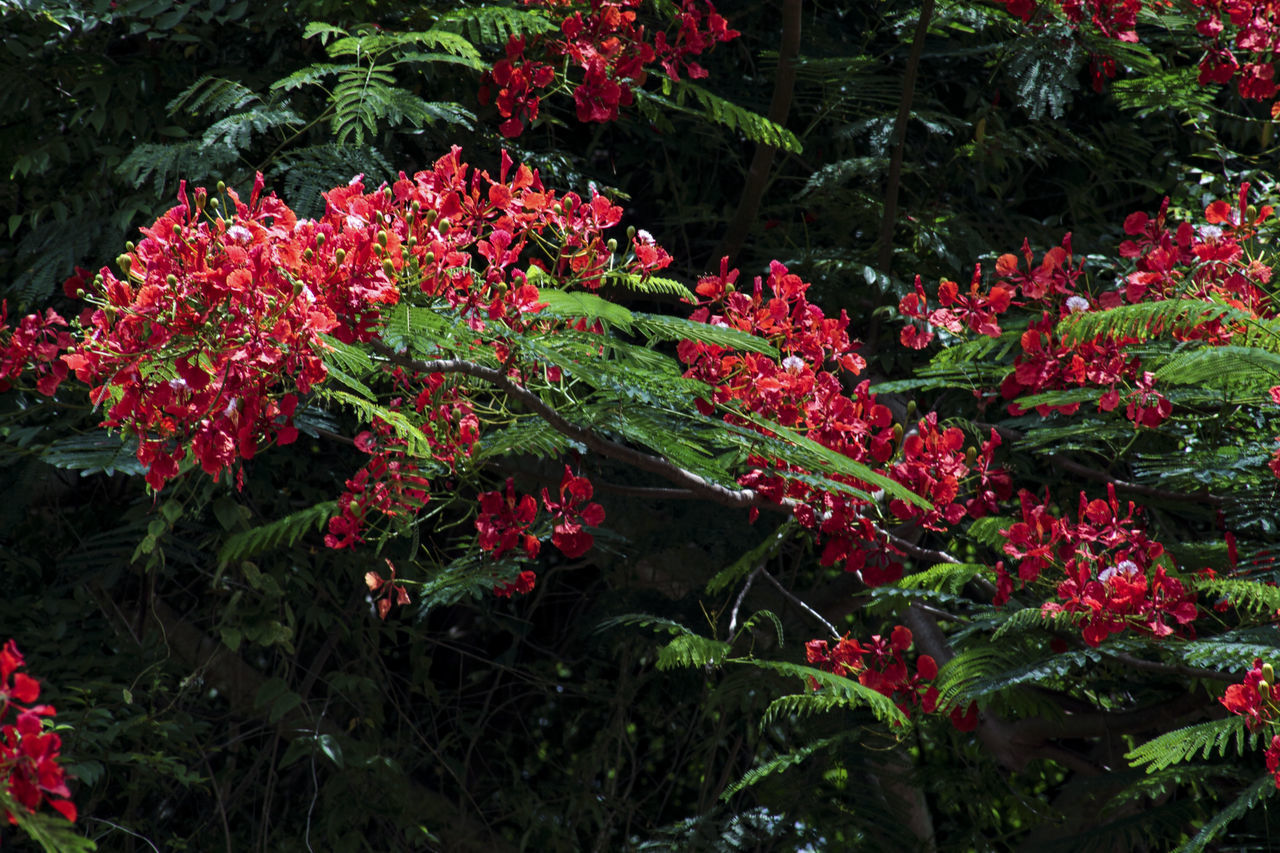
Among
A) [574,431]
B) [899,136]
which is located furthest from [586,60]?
[574,431]

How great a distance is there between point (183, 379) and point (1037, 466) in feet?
8.37

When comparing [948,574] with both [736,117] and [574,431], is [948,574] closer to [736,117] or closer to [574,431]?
[574,431]

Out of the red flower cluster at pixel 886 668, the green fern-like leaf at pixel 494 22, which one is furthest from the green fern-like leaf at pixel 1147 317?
the green fern-like leaf at pixel 494 22

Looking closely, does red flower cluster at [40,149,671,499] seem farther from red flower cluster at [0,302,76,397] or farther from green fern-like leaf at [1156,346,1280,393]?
green fern-like leaf at [1156,346,1280,393]

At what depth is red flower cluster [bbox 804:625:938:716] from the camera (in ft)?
7.23

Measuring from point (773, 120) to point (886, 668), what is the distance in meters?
1.23

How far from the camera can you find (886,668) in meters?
2.26

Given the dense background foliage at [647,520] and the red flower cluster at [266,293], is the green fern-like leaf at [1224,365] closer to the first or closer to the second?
the dense background foliage at [647,520]

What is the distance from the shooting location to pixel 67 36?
113 inches

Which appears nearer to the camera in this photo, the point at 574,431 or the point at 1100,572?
the point at 574,431

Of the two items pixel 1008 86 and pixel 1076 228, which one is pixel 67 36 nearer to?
pixel 1008 86

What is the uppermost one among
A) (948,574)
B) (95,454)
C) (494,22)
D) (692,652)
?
(494,22)

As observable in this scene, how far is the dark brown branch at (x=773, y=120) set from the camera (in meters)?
2.63

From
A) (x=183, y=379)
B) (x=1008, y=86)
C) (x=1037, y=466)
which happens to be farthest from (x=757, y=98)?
(x=183, y=379)
